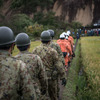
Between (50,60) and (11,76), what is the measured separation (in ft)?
5.34

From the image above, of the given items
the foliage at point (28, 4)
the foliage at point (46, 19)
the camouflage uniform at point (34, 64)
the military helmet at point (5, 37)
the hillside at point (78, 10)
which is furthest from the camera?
the hillside at point (78, 10)

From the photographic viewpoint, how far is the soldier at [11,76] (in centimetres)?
148

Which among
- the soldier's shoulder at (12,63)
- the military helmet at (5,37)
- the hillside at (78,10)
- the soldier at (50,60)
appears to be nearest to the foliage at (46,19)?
the hillside at (78,10)

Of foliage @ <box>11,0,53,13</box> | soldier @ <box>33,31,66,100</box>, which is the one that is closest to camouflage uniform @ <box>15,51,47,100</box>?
soldier @ <box>33,31,66,100</box>

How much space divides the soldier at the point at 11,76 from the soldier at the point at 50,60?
140 centimetres

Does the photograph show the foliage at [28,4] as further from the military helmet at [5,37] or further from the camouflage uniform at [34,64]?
the military helmet at [5,37]

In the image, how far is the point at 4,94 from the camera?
1.48 metres

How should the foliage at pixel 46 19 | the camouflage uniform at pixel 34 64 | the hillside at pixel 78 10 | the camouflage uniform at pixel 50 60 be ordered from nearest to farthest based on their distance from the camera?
the camouflage uniform at pixel 34 64, the camouflage uniform at pixel 50 60, the foliage at pixel 46 19, the hillside at pixel 78 10

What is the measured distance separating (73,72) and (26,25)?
21.7 metres

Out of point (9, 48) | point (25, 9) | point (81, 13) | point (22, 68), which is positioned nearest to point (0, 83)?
point (22, 68)

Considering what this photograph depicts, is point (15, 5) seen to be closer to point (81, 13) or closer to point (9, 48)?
point (81, 13)

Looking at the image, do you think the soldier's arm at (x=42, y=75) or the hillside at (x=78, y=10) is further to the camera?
the hillside at (x=78, y=10)

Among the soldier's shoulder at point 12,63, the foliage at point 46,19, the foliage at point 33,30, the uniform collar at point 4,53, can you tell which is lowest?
the soldier's shoulder at point 12,63

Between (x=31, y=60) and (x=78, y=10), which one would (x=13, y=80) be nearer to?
(x=31, y=60)
